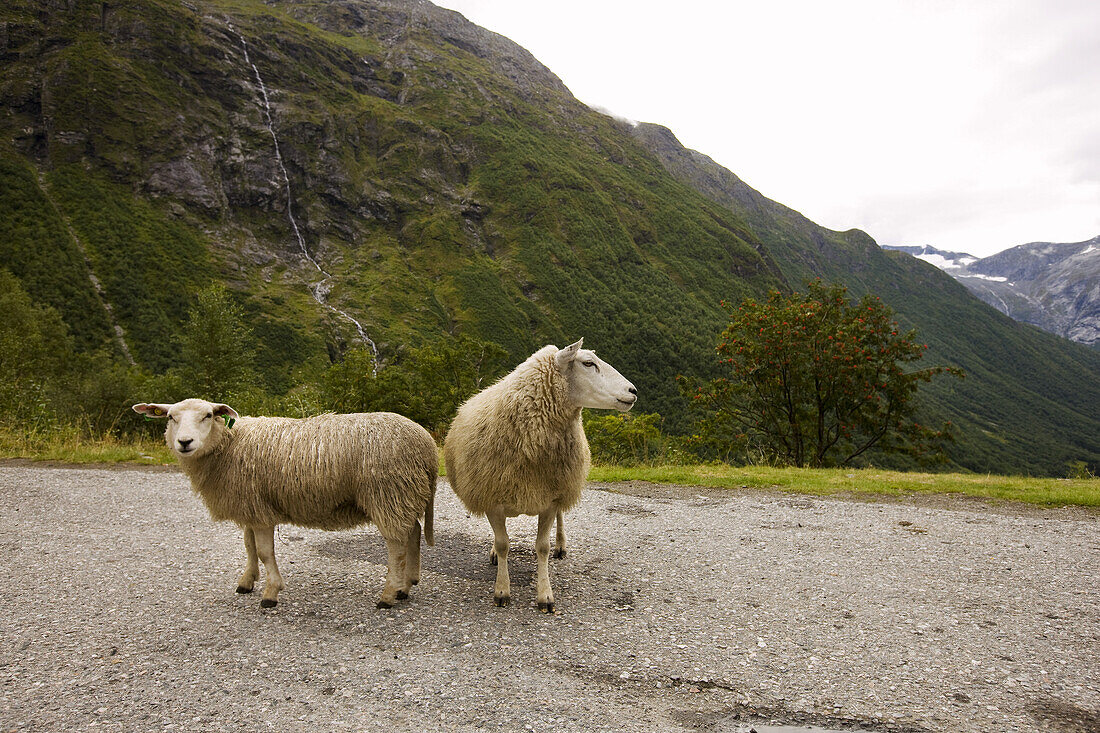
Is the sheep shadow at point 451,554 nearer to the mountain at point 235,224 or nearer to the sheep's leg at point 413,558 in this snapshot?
the sheep's leg at point 413,558

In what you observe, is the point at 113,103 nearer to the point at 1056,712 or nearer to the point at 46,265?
the point at 46,265

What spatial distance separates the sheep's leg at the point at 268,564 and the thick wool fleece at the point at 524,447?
85.5 inches

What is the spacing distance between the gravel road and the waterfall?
132 m

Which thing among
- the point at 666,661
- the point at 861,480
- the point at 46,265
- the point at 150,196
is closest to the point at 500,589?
the point at 666,661

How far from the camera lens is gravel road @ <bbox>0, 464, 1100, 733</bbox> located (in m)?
4.05

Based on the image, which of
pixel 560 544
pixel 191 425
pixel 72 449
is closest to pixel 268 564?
pixel 191 425

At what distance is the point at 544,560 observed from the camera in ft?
20.6

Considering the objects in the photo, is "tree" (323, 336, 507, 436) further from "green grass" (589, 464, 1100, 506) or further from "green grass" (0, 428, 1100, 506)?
"green grass" (589, 464, 1100, 506)

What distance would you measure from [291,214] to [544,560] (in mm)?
196331

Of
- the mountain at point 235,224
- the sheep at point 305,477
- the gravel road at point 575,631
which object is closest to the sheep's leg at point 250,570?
the sheep at point 305,477

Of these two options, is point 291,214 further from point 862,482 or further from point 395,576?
point 395,576

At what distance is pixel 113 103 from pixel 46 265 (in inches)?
2777

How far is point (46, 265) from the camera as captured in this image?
384ft

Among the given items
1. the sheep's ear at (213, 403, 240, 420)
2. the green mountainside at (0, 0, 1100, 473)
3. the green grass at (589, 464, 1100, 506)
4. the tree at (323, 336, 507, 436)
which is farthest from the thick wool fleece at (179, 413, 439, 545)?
the green mountainside at (0, 0, 1100, 473)
